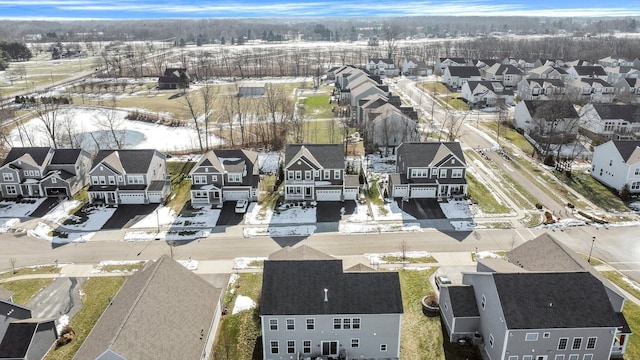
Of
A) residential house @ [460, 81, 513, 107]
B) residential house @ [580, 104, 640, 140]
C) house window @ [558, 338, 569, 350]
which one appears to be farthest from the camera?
residential house @ [460, 81, 513, 107]

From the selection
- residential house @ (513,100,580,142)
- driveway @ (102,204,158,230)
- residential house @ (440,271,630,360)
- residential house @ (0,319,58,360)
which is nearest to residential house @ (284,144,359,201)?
driveway @ (102,204,158,230)

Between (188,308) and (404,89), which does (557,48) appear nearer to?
(404,89)

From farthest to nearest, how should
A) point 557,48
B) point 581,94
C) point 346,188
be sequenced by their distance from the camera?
point 557,48
point 581,94
point 346,188

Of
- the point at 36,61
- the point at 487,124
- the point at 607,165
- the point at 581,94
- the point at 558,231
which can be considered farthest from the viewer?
the point at 36,61

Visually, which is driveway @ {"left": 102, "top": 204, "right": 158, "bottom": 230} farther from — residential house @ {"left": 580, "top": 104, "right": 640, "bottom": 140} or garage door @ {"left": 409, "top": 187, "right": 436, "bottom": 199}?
residential house @ {"left": 580, "top": 104, "right": 640, "bottom": 140}

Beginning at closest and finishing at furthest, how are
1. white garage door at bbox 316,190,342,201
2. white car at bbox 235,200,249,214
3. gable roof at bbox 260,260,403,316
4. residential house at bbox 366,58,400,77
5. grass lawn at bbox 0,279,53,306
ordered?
1. gable roof at bbox 260,260,403,316
2. grass lawn at bbox 0,279,53,306
3. white car at bbox 235,200,249,214
4. white garage door at bbox 316,190,342,201
5. residential house at bbox 366,58,400,77

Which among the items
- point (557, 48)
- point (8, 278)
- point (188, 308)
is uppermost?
point (557, 48)

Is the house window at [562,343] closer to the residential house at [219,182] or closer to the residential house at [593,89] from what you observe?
the residential house at [219,182]

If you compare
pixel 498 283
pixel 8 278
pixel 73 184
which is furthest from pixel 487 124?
pixel 8 278
